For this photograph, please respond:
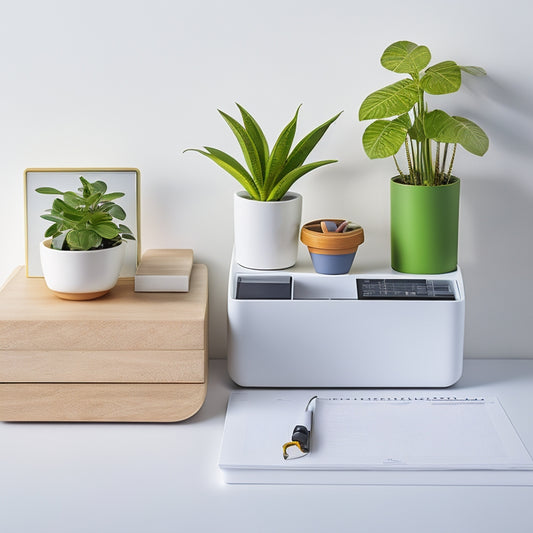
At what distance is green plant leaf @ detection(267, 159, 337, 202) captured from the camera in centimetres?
125

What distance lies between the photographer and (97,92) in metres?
1.34

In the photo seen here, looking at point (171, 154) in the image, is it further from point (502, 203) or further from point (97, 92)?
point (502, 203)

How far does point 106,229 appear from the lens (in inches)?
47.6

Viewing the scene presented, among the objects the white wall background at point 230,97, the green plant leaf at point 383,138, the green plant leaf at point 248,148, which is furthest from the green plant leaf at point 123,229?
the green plant leaf at point 383,138

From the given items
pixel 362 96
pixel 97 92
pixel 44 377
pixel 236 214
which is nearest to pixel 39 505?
pixel 44 377

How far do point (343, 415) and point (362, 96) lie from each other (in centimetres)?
53

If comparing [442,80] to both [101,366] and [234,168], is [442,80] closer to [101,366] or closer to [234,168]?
[234,168]

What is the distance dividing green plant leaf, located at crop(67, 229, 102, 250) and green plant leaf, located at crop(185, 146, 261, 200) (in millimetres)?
221

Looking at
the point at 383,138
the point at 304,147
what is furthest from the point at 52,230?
the point at 383,138

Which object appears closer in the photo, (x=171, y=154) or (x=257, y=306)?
(x=257, y=306)

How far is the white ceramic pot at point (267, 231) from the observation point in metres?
1.26

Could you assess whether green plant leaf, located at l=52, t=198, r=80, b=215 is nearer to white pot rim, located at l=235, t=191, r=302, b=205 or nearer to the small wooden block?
the small wooden block

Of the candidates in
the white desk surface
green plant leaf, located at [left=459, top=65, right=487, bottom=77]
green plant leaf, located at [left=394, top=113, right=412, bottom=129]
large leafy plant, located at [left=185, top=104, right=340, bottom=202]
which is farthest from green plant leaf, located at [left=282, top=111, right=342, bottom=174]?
the white desk surface

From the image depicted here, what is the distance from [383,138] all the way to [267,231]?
0.23m
